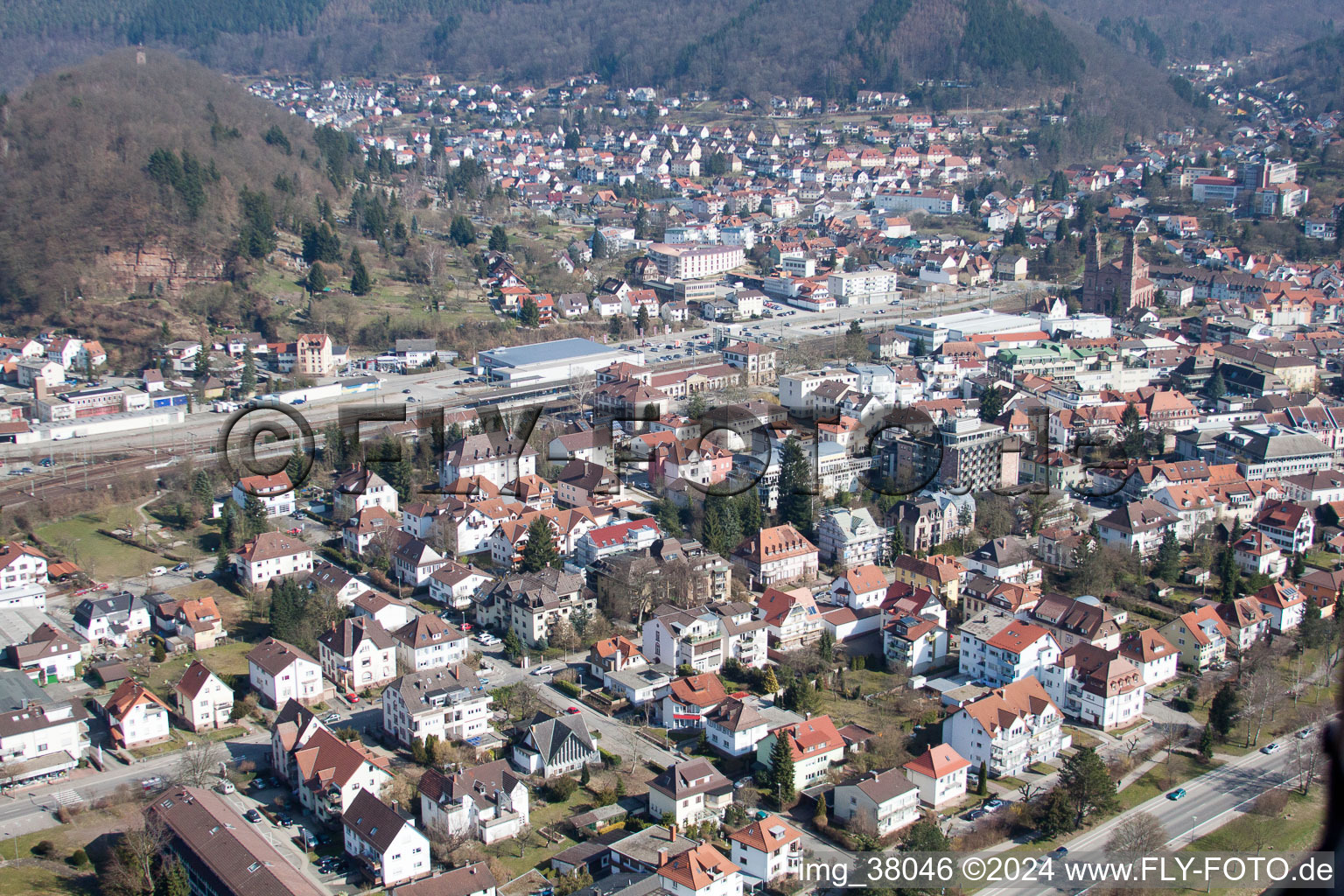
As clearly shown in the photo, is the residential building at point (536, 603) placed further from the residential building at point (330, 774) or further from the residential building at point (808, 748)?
the residential building at point (808, 748)

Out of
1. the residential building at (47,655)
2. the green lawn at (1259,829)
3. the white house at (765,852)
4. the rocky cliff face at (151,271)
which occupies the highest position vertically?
the rocky cliff face at (151,271)

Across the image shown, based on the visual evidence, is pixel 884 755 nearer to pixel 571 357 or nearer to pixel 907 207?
pixel 571 357

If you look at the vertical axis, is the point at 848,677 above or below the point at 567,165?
below

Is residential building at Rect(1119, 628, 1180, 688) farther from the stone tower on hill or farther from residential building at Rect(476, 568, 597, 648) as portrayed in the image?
the stone tower on hill

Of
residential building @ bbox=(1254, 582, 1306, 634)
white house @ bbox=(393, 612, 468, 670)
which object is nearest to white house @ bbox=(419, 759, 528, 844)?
white house @ bbox=(393, 612, 468, 670)

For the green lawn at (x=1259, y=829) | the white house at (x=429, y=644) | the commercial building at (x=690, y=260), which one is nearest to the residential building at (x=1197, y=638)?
the green lawn at (x=1259, y=829)

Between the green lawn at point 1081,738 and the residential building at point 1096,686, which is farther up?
the residential building at point 1096,686

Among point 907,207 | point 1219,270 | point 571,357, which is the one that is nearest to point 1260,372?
point 1219,270
